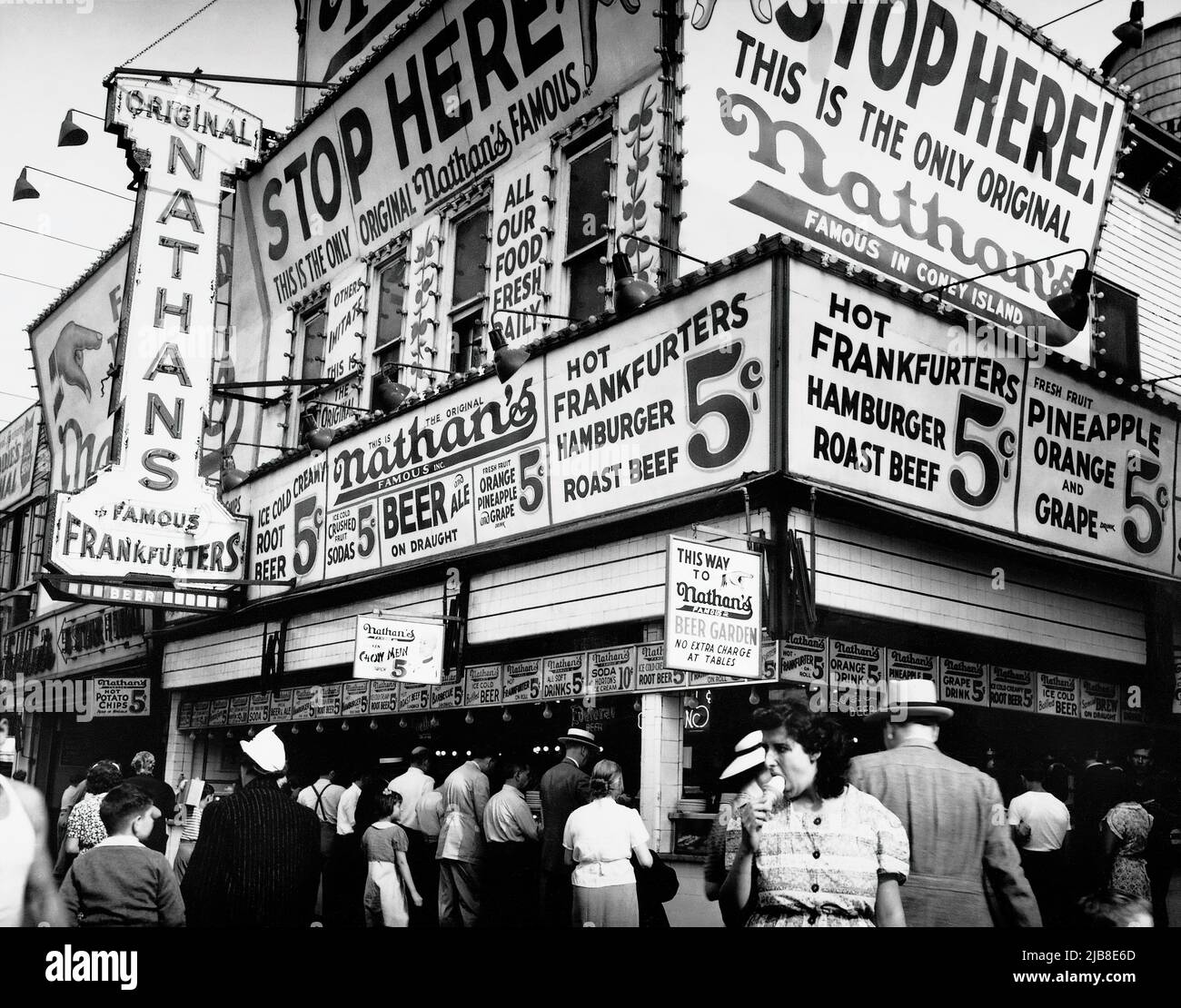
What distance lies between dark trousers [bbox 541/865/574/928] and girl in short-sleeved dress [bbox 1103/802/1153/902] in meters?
3.95

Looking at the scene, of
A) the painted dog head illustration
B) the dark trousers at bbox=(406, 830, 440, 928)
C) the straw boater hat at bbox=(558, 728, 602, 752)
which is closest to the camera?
the straw boater hat at bbox=(558, 728, 602, 752)

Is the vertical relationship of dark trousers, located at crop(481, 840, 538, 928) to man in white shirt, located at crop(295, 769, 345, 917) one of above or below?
below

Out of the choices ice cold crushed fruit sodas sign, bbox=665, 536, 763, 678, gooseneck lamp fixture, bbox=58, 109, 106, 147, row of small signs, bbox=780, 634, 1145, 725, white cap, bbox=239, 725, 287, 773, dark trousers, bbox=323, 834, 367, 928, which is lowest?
dark trousers, bbox=323, 834, 367, 928

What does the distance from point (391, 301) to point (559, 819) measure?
7537 millimetres

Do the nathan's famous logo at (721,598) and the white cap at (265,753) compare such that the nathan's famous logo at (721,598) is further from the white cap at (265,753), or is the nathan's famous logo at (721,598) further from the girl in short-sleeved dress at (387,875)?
the girl in short-sleeved dress at (387,875)

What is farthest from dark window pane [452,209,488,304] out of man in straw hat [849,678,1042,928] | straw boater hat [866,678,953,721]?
man in straw hat [849,678,1042,928]

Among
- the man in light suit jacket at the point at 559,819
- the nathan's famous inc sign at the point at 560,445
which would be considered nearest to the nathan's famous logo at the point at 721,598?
the nathan's famous inc sign at the point at 560,445

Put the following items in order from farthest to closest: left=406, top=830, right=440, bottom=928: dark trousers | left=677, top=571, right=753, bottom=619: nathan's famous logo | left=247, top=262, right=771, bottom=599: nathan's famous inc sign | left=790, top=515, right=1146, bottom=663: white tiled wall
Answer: left=406, top=830, right=440, bottom=928: dark trousers < left=790, top=515, right=1146, bottom=663: white tiled wall < left=247, top=262, right=771, bottom=599: nathan's famous inc sign < left=677, top=571, right=753, bottom=619: nathan's famous logo

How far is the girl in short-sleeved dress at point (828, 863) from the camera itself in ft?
15.0

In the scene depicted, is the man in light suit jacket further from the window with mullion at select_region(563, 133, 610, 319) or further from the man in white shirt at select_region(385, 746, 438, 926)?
the window with mullion at select_region(563, 133, 610, 319)

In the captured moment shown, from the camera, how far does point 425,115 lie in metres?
13.8

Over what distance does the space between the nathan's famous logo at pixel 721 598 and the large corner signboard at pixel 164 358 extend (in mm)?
7586

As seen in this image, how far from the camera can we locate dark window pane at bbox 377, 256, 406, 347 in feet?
48.5

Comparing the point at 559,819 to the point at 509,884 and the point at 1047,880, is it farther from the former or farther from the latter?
the point at 1047,880
